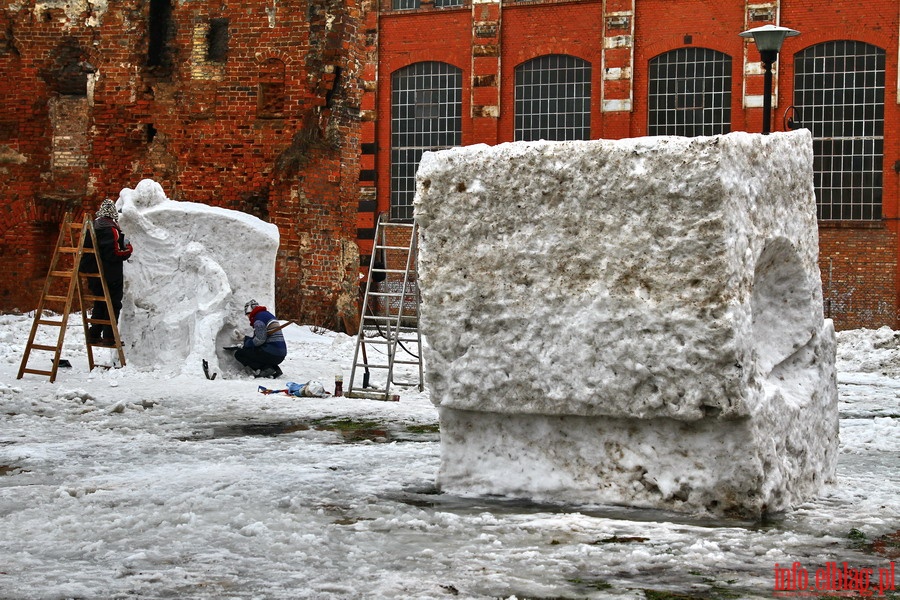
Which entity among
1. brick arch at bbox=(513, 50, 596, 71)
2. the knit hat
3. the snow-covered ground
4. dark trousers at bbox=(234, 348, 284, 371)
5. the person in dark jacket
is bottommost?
the snow-covered ground

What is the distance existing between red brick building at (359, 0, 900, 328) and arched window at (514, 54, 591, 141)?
1.0 inches

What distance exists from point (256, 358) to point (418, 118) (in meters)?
15.1

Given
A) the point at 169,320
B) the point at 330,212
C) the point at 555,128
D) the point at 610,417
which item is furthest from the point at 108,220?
the point at 555,128

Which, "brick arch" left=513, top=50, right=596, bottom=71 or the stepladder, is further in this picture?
"brick arch" left=513, top=50, right=596, bottom=71

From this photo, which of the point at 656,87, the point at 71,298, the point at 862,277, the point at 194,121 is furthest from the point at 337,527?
the point at 656,87

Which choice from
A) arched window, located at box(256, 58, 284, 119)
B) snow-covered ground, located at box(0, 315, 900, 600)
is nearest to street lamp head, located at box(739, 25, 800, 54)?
snow-covered ground, located at box(0, 315, 900, 600)

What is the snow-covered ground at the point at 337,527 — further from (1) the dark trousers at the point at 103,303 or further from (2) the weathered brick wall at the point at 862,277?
(2) the weathered brick wall at the point at 862,277

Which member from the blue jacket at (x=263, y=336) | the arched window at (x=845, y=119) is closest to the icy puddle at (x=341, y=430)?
the blue jacket at (x=263, y=336)

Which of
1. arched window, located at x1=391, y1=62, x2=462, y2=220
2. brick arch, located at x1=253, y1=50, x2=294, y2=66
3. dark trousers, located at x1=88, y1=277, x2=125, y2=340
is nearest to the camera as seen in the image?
dark trousers, located at x1=88, y1=277, x2=125, y2=340

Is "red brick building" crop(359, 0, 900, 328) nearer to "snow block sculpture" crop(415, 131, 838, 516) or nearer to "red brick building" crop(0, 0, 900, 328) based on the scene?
"red brick building" crop(0, 0, 900, 328)

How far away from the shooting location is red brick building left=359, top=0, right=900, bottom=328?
921 inches

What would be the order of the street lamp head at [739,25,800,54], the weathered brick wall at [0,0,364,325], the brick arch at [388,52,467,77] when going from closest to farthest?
the street lamp head at [739,25,800,54], the weathered brick wall at [0,0,364,325], the brick arch at [388,52,467,77]

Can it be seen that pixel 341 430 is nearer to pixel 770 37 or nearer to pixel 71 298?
pixel 71 298

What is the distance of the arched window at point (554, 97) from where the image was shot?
84.2 feet
